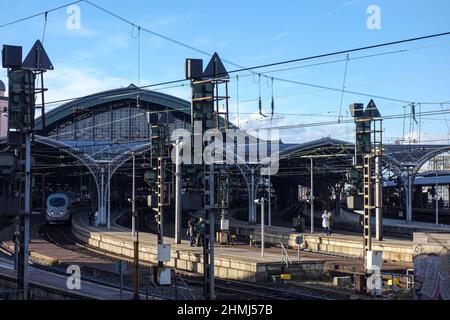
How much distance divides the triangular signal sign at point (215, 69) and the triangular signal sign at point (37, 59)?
4.95m

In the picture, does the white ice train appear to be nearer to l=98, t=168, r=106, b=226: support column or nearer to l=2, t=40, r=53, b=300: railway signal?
l=98, t=168, r=106, b=226: support column

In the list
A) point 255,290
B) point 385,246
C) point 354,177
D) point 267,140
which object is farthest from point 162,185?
point 267,140

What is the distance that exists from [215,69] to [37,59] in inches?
216

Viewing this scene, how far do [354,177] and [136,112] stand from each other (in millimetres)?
58874

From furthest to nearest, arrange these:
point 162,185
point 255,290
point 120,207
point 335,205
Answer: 1. point 120,207
2. point 335,205
3. point 162,185
4. point 255,290

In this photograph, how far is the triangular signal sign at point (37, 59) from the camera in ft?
60.6

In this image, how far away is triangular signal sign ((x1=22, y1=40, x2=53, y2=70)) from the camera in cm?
1848

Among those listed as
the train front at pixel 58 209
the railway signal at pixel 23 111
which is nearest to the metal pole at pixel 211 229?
the railway signal at pixel 23 111

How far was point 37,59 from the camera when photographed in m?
18.6

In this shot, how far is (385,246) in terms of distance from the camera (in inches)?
1297

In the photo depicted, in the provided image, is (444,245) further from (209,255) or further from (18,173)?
(18,173)

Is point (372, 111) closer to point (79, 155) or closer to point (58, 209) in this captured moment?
point (79, 155)

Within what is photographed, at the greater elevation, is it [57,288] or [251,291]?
[57,288]

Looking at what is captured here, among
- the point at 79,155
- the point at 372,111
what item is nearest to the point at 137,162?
the point at 79,155
